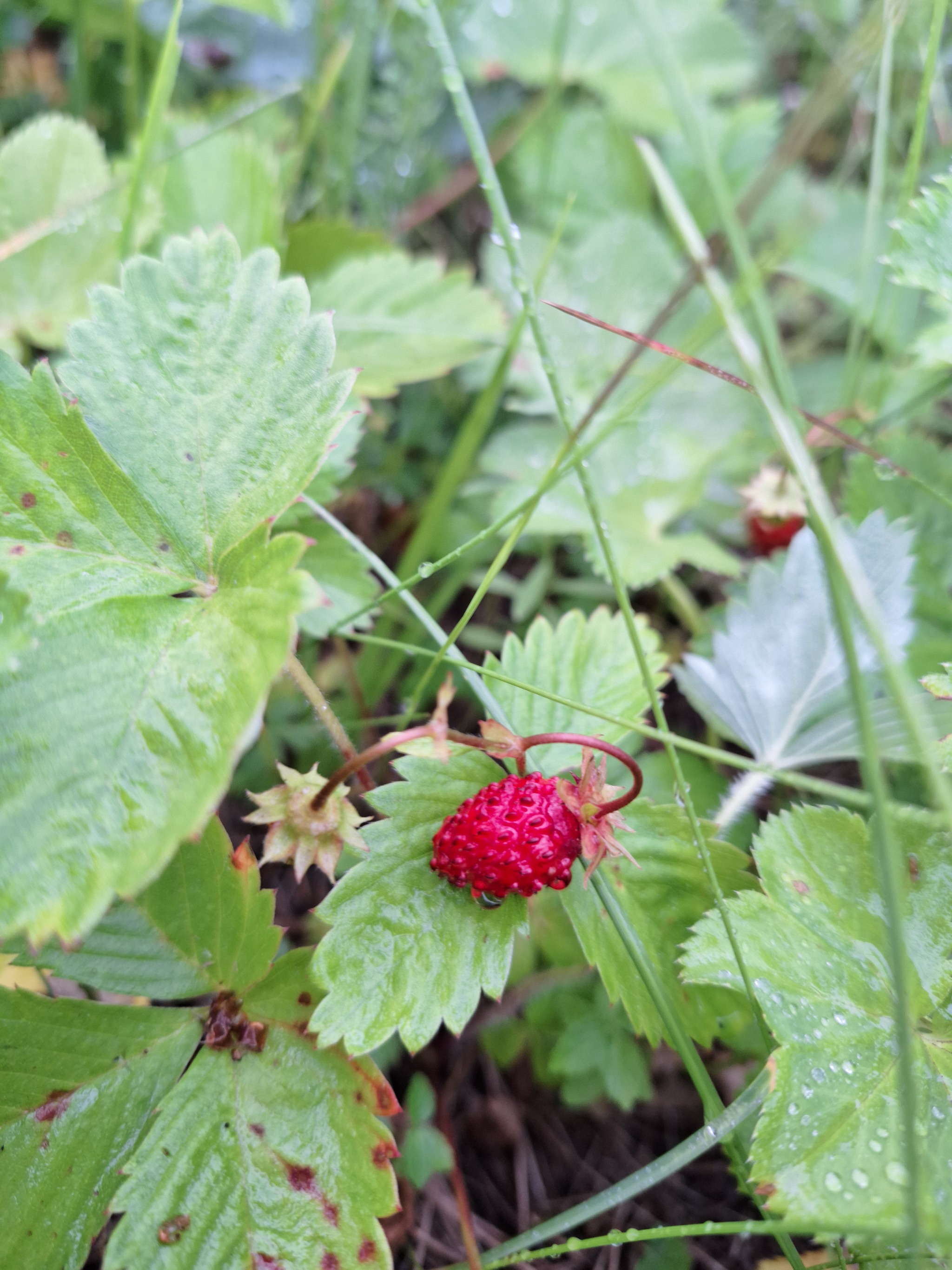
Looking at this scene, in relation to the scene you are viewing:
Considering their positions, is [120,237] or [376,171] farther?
[376,171]

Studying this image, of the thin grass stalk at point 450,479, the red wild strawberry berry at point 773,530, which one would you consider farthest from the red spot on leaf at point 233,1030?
the red wild strawberry berry at point 773,530

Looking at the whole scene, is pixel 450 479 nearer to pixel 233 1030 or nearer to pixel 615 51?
pixel 233 1030

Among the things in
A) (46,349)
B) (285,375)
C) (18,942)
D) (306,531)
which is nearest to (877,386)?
(306,531)

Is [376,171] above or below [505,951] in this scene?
above

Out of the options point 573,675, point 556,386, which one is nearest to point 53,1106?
point 573,675

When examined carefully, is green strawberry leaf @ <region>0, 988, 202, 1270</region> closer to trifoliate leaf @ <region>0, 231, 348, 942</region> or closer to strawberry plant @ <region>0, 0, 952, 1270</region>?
strawberry plant @ <region>0, 0, 952, 1270</region>

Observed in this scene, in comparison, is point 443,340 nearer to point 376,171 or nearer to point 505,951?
point 376,171
